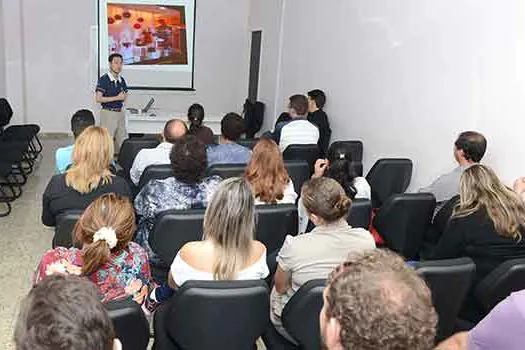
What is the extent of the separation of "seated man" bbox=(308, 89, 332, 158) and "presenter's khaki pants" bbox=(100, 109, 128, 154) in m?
2.81

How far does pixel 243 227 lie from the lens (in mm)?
2295

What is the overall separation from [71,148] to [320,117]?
3.28 meters

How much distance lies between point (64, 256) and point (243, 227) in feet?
2.36

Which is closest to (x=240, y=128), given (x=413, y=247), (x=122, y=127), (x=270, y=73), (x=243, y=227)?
(x=413, y=247)

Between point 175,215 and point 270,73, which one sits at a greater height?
point 270,73

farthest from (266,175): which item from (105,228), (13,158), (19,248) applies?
(13,158)

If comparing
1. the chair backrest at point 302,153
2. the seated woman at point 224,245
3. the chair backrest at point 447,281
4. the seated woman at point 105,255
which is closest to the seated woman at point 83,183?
the seated woman at point 105,255

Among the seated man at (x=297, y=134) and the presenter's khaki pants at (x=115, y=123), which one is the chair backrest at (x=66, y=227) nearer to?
the seated man at (x=297, y=134)

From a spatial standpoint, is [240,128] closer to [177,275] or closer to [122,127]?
[177,275]

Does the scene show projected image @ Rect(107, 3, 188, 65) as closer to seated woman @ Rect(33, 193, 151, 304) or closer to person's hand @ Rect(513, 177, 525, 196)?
person's hand @ Rect(513, 177, 525, 196)

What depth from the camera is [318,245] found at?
2338 millimetres

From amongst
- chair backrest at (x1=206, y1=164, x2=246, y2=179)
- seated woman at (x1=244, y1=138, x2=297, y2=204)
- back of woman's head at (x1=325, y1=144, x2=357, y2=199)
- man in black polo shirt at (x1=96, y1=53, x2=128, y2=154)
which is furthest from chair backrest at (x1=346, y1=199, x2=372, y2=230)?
man in black polo shirt at (x1=96, y1=53, x2=128, y2=154)

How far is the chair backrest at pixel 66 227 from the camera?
2.82 m

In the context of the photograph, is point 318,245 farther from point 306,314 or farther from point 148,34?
point 148,34
